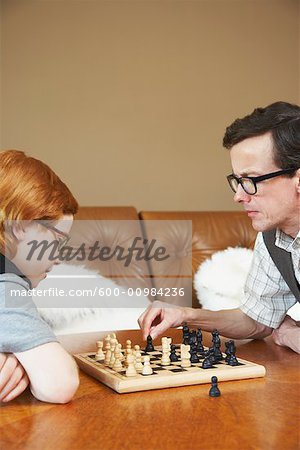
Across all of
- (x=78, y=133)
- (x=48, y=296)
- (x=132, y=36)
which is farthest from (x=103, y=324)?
(x=132, y=36)

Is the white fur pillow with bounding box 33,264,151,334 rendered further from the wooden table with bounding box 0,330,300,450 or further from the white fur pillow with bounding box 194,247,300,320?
the wooden table with bounding box 0,330,300,450

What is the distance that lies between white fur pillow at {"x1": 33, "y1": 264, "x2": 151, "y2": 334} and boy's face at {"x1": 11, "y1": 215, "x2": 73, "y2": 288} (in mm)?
1395

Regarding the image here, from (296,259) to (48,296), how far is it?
1692mm

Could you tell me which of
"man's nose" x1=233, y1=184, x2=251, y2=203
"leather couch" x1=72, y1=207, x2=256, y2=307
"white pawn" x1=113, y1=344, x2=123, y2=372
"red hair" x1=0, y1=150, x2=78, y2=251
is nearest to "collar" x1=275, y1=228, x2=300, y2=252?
"man's nose" x1=233, y1=184, x2=251, y2=203

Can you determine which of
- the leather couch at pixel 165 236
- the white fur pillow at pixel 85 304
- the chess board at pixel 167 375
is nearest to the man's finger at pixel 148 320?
the chess board at pixel 167 375

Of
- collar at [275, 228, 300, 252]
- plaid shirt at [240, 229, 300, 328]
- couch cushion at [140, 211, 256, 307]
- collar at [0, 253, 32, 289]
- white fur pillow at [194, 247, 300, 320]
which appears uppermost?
collar at [0, 253, 32, 289]

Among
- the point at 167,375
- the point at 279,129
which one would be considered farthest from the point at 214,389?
the point at 279,129

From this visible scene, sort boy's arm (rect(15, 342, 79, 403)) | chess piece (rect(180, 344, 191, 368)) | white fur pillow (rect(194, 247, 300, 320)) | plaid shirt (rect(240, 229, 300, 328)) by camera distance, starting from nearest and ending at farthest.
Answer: boy's arm (rect(15, 342, 79, 403))
chess piece (rect(180, 344, 191, 368))
plaid shirt (rect(240, 229, 300, 328))
white fur pillow (rect(194, 247, 300, 320))

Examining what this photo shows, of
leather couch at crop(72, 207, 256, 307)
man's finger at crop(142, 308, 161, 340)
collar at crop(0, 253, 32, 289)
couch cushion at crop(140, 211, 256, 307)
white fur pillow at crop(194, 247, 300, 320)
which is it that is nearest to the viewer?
collar at crop(0, 253, 32, 289)

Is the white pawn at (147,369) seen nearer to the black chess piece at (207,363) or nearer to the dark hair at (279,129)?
the black chess piece at (207,363)

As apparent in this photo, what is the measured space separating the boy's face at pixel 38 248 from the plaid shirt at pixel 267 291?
0.79 metres

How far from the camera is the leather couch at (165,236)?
361 cm

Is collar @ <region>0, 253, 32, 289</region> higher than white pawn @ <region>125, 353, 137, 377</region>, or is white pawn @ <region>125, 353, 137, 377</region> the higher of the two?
collar @ <region>0, 253, 32, 289</region>

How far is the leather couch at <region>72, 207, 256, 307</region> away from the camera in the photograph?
3.61 metres
